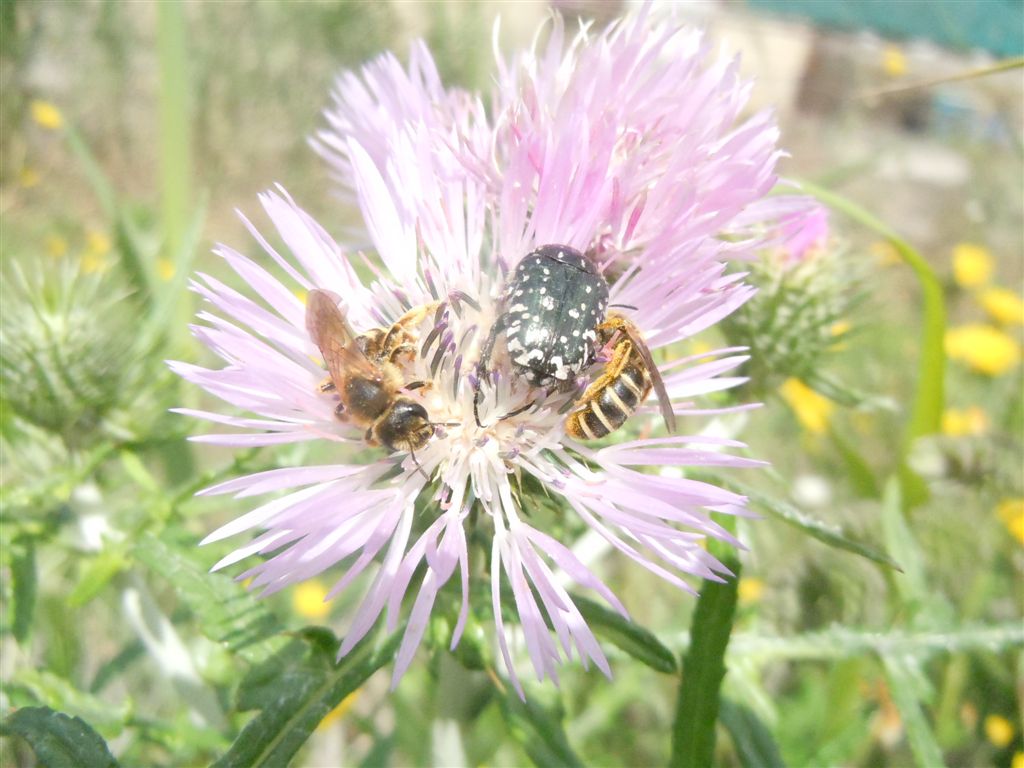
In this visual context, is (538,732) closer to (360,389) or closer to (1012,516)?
(360,389)

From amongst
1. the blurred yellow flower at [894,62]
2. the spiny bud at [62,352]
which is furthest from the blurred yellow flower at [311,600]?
the blurred yellow flower at [894,62]

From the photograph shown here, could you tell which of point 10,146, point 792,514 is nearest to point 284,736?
point 792,514

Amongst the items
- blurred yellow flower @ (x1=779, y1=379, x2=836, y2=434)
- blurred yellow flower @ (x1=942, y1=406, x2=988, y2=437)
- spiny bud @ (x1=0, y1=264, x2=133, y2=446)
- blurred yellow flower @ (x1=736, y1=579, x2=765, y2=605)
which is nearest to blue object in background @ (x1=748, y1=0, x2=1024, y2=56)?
blurred yellow flower @ (x1=942, y1=406, x2=988, y2=437)

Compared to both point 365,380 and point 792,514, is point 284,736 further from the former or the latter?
point 792,514

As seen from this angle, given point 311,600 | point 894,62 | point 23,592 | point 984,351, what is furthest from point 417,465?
point 894,62

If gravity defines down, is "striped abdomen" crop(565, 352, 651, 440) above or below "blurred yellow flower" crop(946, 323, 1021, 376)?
above

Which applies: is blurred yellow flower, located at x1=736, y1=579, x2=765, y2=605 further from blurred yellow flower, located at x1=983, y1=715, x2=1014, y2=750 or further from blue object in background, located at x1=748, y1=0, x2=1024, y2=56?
blue object in background, located at x1=748, y1=0, x2=1024, y2=56
